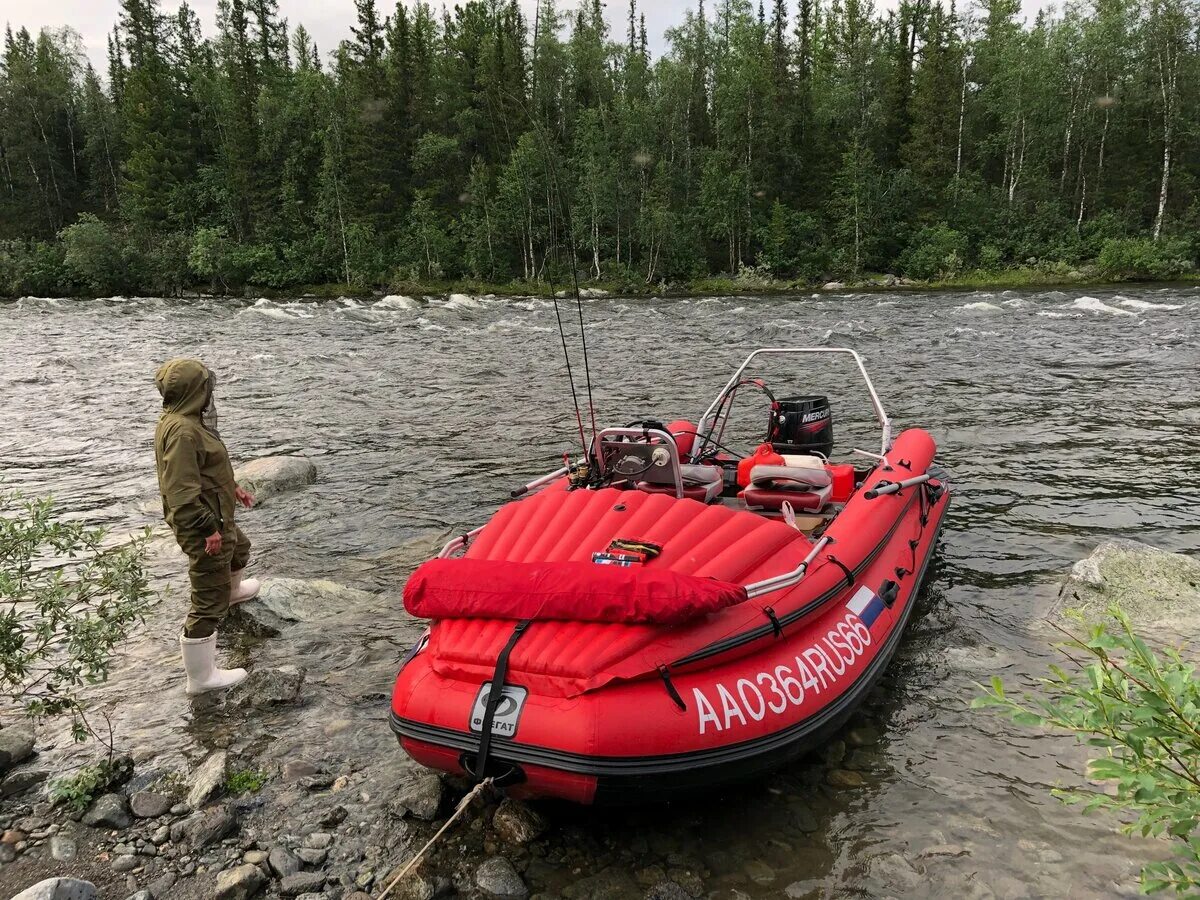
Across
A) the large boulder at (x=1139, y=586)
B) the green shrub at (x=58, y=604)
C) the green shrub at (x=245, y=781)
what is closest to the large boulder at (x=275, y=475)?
the green shrub at (x=58, y=604)

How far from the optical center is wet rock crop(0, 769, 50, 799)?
3.70m

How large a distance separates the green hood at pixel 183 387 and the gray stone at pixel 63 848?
7.66 ft

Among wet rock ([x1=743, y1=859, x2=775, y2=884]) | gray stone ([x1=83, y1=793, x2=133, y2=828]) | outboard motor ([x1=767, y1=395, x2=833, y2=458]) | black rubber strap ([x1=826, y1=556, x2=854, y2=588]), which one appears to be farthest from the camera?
outboard motor ([x1=767, y1=395, x2=833, y2=458])

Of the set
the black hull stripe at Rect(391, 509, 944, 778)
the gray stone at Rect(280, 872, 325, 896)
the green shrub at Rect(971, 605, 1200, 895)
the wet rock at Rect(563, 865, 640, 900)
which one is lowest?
the wet rock at Rect(563, 865, 640, 900)

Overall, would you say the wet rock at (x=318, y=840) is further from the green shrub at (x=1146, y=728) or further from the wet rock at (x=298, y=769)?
the green shrub at (x=1146, y=728)

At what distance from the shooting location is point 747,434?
443 inches

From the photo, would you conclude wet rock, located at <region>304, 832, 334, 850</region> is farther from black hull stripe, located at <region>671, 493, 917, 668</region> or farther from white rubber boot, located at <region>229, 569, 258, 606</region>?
white rubber boot, located at <region>229, 569, 258, 606</region>

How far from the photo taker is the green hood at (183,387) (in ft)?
15.3

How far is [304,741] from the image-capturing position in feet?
13.9

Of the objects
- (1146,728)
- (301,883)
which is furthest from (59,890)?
(1146,728)

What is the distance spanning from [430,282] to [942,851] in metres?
42.7

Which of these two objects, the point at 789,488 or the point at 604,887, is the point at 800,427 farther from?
the point at 604,887

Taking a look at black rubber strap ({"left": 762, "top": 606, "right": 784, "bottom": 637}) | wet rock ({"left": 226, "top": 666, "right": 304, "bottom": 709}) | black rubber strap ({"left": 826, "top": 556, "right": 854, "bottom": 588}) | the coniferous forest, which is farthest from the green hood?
the coniferous forest

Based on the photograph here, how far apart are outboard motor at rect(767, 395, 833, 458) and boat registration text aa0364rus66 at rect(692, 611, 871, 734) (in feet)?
10.2
